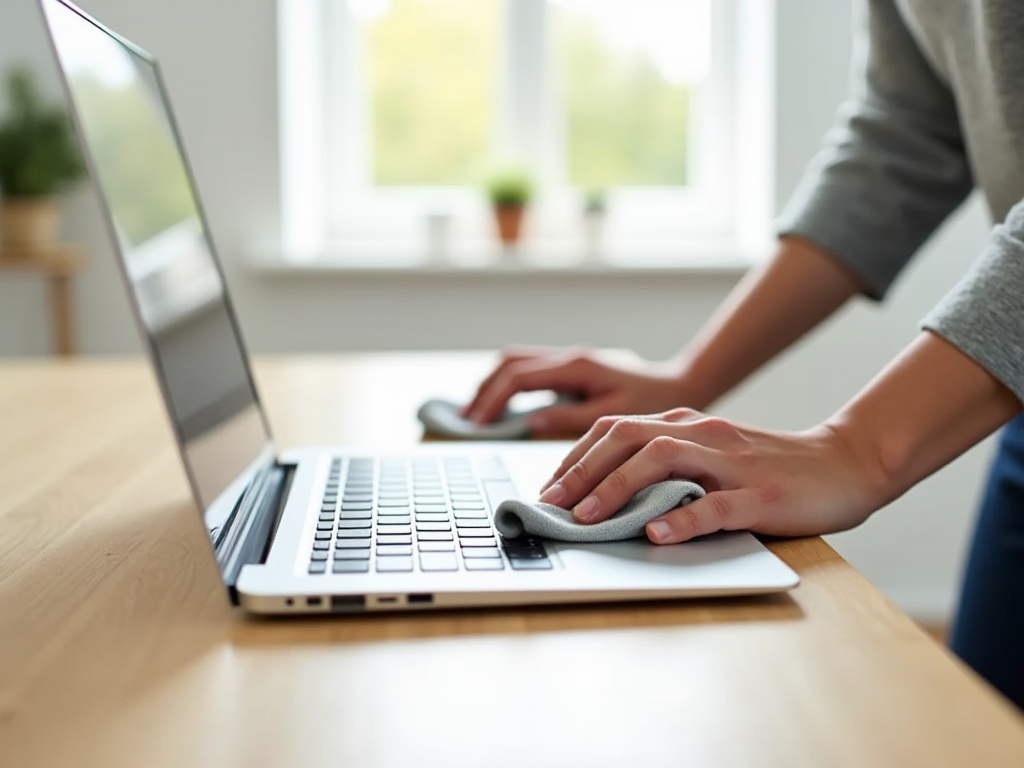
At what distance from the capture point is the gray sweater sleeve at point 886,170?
1.05 metres

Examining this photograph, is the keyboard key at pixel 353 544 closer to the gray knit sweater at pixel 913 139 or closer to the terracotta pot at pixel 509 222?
the gray knit sweater at pixel 913 139

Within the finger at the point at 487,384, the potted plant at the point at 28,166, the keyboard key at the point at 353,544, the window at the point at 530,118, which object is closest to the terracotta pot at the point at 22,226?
the potted plant at the point at 28,166

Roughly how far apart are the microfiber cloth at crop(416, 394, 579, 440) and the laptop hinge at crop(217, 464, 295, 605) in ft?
0.61

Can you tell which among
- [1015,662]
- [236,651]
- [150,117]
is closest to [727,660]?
[236,651]

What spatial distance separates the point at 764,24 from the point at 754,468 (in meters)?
2.02

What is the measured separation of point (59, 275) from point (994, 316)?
2.09 meters

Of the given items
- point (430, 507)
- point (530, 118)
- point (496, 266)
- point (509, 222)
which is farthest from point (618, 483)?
point (530, 118)

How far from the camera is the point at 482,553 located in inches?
22.1

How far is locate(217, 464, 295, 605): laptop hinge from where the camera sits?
53 cm

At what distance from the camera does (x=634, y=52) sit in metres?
2.67

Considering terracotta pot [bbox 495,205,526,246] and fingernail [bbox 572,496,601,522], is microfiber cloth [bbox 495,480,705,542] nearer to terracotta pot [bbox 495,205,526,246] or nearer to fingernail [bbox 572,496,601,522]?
fingernail [bbox 572,496,601,522]

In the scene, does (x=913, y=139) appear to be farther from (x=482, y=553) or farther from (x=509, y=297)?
(x=509, y=297)

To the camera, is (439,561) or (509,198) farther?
(509,198)

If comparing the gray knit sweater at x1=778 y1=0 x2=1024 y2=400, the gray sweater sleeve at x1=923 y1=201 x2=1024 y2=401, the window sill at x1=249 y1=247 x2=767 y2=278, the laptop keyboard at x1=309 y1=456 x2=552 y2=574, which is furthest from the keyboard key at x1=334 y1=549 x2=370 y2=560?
the window sill at x1=249 y1=247 x2=767 y2=278
